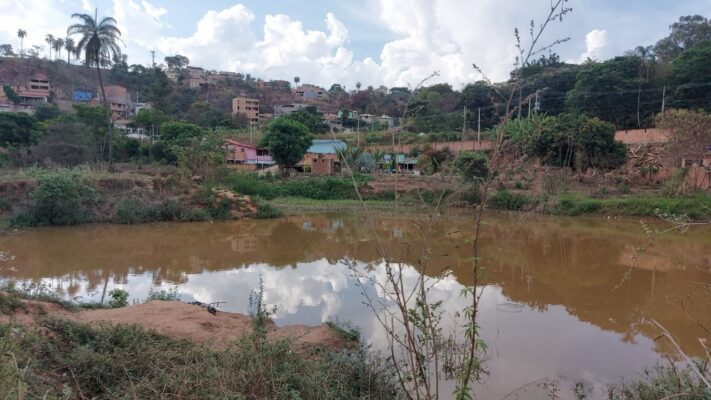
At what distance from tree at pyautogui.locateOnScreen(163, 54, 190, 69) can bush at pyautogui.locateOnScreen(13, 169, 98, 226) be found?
66.8 m

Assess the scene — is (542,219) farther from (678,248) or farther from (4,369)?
(4,369)

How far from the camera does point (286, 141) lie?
26625 mm

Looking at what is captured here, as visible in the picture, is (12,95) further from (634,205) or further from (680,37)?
(680,37)

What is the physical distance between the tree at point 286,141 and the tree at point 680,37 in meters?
33.9

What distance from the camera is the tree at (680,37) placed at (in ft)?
131

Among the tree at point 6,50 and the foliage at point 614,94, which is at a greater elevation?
the tree at point 6,50

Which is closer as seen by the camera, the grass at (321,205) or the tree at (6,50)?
the grass at (321,205)

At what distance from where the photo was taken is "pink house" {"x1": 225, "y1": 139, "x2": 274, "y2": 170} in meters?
31.9

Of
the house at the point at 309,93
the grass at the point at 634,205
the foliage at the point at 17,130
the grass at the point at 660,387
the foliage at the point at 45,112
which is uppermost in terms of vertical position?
the house at the point at 309,93

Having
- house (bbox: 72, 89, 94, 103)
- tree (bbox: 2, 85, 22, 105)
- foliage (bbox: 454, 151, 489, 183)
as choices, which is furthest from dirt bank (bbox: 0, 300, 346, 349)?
house (bbox: 72, 89, 94, 103)

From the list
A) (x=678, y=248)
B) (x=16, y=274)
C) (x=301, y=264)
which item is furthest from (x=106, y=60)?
(x=678, y=248)

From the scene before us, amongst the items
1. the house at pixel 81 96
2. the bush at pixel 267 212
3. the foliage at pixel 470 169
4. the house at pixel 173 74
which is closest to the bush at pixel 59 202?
the bush at pixel 267 212

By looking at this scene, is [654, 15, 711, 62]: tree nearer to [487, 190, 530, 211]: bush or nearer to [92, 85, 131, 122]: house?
[487, 190, 530, 211]: bush

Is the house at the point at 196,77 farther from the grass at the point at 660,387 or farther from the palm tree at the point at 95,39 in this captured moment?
the grass at the point at 660,387
